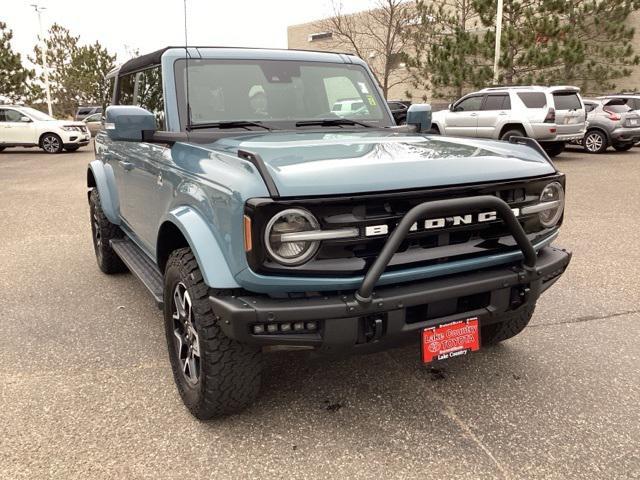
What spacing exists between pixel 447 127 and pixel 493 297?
14.1m

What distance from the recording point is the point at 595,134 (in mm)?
15883

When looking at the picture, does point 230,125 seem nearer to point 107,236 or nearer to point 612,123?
point 107,236

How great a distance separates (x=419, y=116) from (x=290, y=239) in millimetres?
2233

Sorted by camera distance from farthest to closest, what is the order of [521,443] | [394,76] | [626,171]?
[394,76]
[626,171]
[521,443]

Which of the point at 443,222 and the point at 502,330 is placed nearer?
the point at 443,222

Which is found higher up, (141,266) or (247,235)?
(247,235)

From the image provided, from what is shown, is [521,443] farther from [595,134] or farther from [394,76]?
[394,76]

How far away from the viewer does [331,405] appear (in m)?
2.87

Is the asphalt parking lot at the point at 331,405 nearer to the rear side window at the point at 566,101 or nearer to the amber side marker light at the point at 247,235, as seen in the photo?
the amber side marker light at the point at 247,235

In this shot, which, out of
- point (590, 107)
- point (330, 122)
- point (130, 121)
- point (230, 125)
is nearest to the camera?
point (130, 121)

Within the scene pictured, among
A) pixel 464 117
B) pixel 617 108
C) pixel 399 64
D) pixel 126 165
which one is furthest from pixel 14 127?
pixel 399 64

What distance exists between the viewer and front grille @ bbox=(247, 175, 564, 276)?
7.14ft

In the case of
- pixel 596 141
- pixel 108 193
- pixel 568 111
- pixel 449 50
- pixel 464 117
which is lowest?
pixel 596 141

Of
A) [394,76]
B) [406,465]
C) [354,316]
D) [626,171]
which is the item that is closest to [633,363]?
[406,465]
